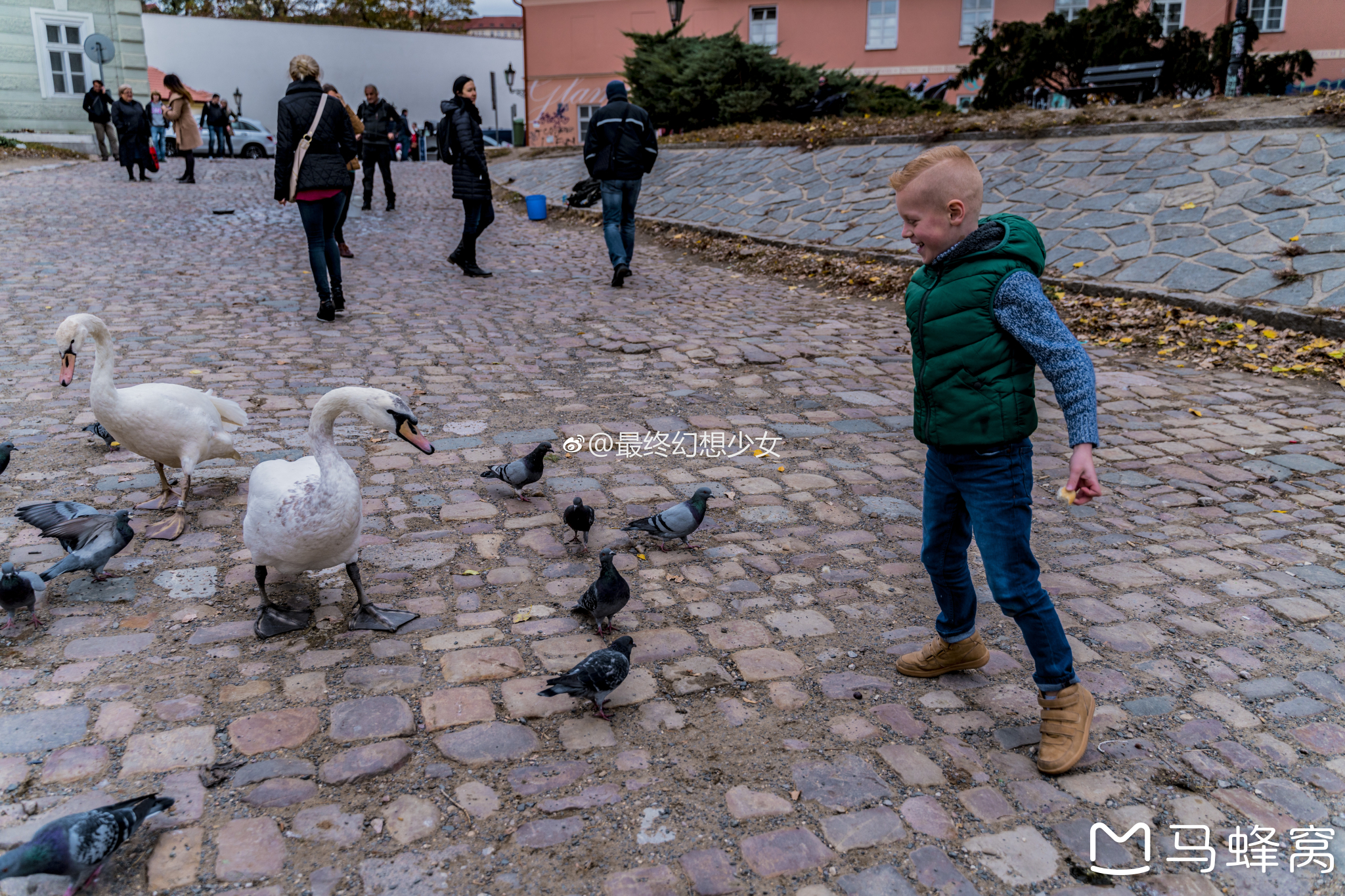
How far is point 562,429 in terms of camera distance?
6.10 m

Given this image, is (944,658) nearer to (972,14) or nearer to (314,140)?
(314,140)

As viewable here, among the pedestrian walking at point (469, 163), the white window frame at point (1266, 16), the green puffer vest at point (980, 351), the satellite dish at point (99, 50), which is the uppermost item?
the white window frame at point (1266, 16)

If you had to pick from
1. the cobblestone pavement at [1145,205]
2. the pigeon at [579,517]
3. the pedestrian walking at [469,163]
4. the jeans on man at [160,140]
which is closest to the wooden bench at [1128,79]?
the cobblestone pavement at [1145,205]

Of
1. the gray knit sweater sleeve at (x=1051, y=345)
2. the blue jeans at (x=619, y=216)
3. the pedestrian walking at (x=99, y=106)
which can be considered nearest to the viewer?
the gray knit sweater sleeve at (x=1051, y=345)

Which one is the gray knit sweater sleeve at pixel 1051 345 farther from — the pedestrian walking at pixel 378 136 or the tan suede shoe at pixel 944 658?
the pedestrian walking at pixel 378 136

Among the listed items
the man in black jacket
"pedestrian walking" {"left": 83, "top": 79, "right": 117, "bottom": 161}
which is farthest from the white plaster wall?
the man in black jacket

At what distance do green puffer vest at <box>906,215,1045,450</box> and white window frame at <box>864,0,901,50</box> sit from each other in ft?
113

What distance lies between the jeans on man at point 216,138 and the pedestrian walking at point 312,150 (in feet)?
74.7

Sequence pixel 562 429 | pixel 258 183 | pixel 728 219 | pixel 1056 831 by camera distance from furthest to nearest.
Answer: pixel 258 183 < pixel 728 219 < pixel 562 429 < pixel 1056 831

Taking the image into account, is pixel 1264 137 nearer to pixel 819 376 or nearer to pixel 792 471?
pixel 819 376

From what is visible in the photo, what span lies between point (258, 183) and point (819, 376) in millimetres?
17553

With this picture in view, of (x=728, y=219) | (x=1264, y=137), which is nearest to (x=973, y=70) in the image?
(x=728, y=219)

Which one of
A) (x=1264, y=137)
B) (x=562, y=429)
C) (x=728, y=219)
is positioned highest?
(x=1264, y=137)

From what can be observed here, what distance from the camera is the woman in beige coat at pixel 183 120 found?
18.0m
